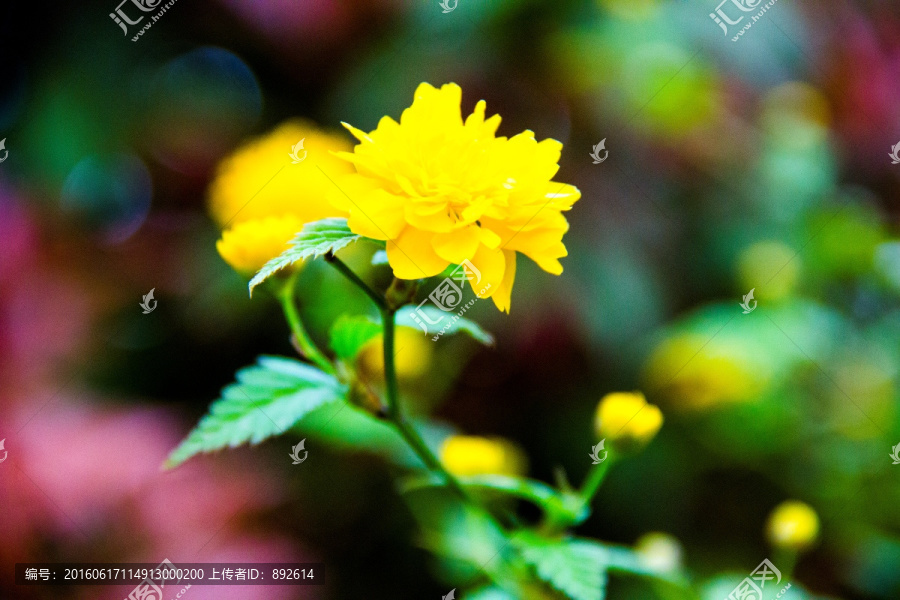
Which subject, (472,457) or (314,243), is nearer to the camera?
(314,243)

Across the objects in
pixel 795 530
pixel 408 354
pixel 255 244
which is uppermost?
pixel 255 244

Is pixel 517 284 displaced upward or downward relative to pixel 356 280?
downward

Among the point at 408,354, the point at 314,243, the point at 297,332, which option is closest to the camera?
the point at 314,243

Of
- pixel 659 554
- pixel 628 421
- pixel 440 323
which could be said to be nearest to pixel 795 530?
pixel 659 554

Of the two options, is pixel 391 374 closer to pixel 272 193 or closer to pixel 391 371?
pixel 391 371

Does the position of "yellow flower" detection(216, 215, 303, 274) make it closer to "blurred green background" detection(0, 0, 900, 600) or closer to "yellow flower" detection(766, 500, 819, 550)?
"blurred green background" detection(0, 0, 900, 600)

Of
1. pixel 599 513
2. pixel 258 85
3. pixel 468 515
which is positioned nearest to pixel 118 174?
pixel 258 85

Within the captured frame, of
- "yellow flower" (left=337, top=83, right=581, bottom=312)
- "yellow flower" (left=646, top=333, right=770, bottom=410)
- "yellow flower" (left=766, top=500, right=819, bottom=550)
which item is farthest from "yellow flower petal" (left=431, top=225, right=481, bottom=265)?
"yellow flower" (left=646, top=333, right=770, bottom=410)

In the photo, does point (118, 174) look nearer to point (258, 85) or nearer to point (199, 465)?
point (258, 85)
